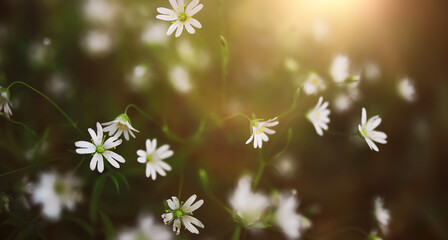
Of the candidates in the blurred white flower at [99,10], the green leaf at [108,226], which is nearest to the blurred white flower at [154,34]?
the blurred white flower at [99,10]

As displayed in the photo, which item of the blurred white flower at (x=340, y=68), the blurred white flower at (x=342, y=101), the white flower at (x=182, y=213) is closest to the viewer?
the white flower at (x=182, y=213)

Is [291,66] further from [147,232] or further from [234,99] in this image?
[147,232]

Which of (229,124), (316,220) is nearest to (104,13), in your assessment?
(229,124)

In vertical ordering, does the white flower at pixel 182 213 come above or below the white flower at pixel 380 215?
below

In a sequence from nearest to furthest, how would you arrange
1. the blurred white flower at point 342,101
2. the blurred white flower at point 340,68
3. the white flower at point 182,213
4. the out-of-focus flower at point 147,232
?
the white flower at point 182,213 → the out-of-focus flower at point 147,232 → the blurred white flower at point 340,68 → the blurred white flower at point 342,101

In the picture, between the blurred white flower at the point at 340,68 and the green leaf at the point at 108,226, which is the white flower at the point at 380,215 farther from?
the green leaf at the point at 108,226

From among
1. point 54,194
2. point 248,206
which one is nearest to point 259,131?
point 248,206

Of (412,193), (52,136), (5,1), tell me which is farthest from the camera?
(412,193)

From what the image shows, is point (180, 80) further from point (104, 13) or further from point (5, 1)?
point (5, 1)
